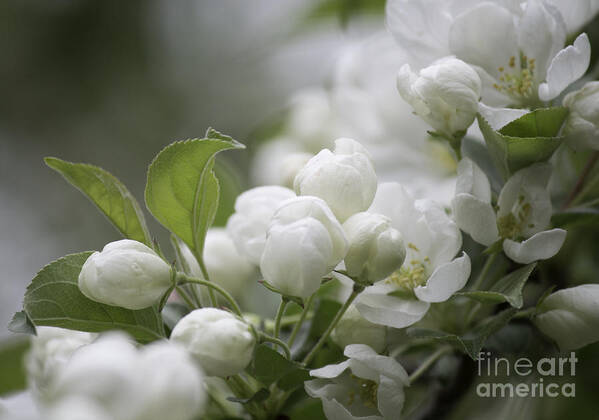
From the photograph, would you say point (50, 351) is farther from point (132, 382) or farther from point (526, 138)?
point (526, 138)

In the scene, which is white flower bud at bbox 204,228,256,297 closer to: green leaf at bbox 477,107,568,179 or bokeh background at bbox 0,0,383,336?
green leaf at bbox 477,107,568,179

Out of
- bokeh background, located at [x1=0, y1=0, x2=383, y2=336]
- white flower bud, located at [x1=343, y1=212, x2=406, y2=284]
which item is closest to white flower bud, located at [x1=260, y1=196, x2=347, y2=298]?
white flower bud, located at [x1=343, y1=212, x2=406, y2=284]

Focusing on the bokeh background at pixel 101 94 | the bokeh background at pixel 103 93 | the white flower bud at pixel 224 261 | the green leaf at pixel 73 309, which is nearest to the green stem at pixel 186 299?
the green leaf at pixel 73 309

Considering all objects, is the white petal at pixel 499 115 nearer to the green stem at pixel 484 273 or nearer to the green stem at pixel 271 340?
the green stem at pixel 484 273

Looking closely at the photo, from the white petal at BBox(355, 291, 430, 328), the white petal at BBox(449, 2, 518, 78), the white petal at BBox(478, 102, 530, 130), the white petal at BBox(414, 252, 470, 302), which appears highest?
the white petal at BBox(449, 2, 518, 78)

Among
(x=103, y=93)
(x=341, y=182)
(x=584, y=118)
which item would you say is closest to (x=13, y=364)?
(x=341, y=182)

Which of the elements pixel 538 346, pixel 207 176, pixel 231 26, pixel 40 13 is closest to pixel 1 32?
pixel 40 13

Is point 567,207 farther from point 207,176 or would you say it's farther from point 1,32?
point 1,32
